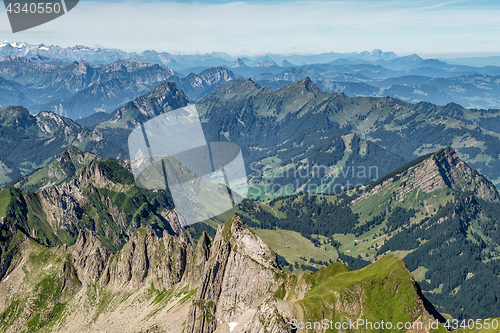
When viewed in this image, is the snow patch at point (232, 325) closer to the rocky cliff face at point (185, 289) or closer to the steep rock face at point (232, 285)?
the rocky cliff face at point (185, 289)

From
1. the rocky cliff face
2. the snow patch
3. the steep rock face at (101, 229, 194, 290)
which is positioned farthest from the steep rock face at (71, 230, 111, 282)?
the snow patch

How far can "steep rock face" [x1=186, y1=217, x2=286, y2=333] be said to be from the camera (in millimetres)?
90438

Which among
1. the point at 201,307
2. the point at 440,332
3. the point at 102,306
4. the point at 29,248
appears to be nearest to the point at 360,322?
the point at 440,332

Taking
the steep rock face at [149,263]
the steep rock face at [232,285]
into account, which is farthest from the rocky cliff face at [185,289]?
the steep rock face at [149,263]

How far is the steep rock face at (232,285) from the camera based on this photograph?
90.4 meters

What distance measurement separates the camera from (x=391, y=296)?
92.6m

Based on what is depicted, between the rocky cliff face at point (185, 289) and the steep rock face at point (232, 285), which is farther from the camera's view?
the steep rock face at point (232, 285)

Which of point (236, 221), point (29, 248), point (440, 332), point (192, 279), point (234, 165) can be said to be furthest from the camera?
point (29, 248)

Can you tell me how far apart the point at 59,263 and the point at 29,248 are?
70.5ft

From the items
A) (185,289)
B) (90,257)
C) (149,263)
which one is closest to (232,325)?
(185,289)

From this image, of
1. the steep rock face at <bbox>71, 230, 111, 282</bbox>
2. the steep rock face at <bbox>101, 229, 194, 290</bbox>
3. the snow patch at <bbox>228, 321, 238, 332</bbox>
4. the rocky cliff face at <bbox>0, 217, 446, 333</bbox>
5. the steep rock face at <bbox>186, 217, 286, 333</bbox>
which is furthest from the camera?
the steep rock face at <bbox>71, 230, 111, 282</bbox>

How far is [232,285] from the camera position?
9269cm

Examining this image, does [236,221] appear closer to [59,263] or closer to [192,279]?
[192,279]

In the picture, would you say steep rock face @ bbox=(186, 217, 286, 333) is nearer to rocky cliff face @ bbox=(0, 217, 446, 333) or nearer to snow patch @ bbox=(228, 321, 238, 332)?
rocky cliff face @ bbox=(0, 217, 446, 333)
